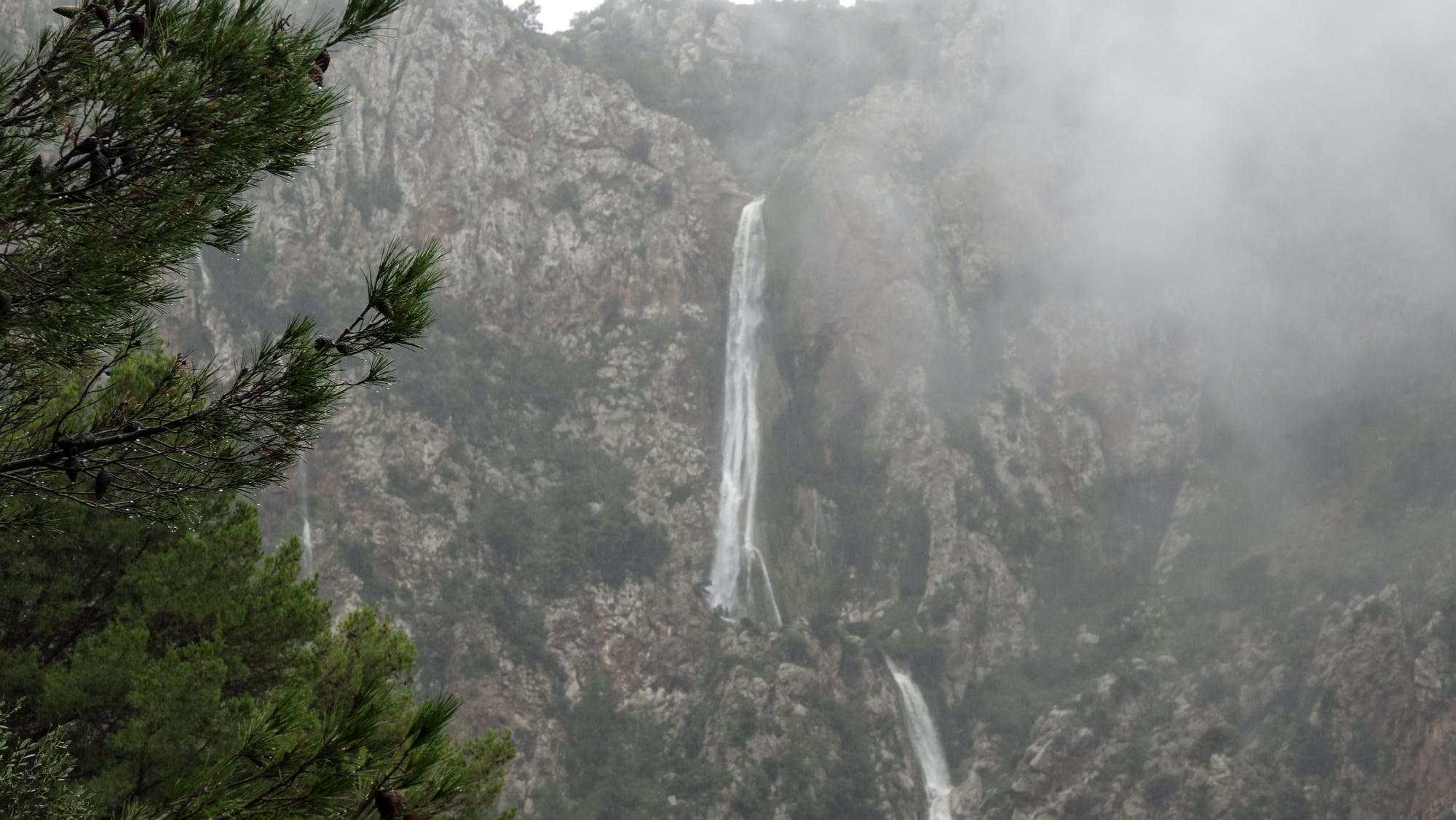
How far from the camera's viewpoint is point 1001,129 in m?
72.4

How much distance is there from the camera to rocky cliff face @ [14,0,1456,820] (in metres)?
45.8

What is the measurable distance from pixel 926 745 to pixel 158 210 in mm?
48534

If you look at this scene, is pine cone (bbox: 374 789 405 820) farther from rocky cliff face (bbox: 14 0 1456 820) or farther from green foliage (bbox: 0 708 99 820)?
rocky cliff face (bbox: 14 0 1456 820)

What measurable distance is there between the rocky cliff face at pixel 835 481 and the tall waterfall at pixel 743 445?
84 cm

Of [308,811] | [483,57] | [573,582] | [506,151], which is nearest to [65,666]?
[308,811]

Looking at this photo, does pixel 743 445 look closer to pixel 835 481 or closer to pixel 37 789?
pixel 835 481

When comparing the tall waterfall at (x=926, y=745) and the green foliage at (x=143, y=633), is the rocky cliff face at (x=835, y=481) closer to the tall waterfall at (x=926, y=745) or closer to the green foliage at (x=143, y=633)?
the tall waterfall at (x=926, y=745)

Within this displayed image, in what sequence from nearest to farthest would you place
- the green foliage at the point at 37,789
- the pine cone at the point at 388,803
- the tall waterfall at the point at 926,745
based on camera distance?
the pine cone at the point at 388,803 → the green foliage at the point at 37,789 → the tall waterfall at the point at 926,745

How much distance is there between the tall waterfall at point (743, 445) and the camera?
55.1 metres

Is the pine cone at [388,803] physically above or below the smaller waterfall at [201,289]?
above

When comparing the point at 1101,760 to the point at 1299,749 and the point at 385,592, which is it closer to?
the point at 1299,749

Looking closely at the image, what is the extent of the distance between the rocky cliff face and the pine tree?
3946 cm

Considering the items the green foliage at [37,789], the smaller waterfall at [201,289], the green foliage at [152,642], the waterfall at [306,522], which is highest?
the green foliage at [37,789]

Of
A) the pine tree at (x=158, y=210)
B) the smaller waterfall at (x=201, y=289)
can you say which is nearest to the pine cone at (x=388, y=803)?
the pine tree at (x=158, y=210)
